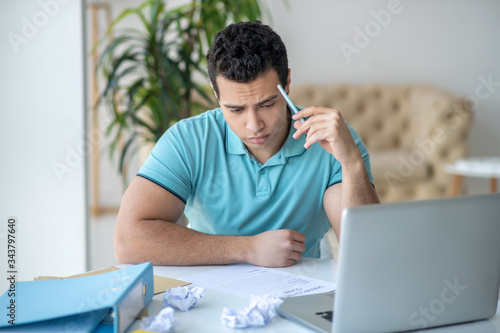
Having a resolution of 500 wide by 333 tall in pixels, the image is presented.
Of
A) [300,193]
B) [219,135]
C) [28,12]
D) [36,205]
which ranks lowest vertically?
[36,205]

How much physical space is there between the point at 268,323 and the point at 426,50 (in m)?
3.82

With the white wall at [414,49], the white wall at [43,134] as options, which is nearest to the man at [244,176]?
the white wall at [43,134]

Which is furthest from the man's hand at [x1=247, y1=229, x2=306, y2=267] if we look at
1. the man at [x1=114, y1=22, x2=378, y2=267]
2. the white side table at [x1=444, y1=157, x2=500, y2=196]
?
the white side table at [x1=444, y1=157, x2=500, y2=196]

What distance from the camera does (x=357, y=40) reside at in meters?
4.16

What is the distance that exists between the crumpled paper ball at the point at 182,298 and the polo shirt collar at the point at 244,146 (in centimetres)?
59

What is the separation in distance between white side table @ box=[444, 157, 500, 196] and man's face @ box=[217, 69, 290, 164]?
101 inches

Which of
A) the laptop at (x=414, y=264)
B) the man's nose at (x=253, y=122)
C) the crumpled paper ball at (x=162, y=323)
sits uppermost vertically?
the man's nose at (x=253, y=122)

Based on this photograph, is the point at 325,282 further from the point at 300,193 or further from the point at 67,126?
the point at 67,126

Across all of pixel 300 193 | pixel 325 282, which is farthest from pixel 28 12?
pixel 325 282

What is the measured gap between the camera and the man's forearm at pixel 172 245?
118 centimetres

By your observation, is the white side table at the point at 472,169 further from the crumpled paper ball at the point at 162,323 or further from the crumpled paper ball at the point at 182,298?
the crumpled paper ball at the point at 162,323

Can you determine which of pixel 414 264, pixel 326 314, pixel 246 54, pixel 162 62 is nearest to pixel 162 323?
pixel 326 314

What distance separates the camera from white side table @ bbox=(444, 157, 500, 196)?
11.5ft

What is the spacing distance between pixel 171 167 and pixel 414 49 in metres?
3.33
